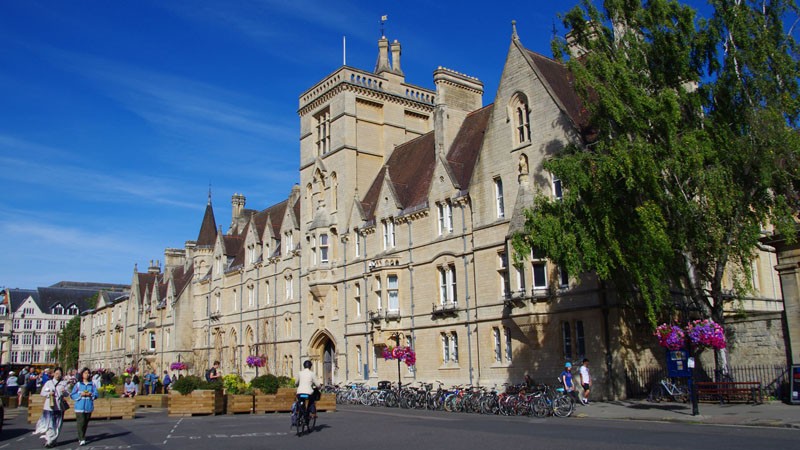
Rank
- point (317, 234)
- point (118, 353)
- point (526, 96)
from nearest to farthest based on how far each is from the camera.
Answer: point (526, 96)
point (317, 234)
point (118, 353)

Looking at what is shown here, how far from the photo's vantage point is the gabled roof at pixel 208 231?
67631mm

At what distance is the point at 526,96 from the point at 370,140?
53.2 feet

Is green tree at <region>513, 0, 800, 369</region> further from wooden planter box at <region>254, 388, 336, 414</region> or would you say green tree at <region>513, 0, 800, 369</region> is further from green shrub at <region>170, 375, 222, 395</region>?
green shrub at <region>170, 375, 222, 395</region>

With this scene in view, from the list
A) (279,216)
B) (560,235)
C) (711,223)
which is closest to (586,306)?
(560,235)

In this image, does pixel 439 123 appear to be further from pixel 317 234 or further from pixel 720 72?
pixel 720 72

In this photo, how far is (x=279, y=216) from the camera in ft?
194

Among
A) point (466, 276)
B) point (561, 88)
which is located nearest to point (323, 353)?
point (466, 276)

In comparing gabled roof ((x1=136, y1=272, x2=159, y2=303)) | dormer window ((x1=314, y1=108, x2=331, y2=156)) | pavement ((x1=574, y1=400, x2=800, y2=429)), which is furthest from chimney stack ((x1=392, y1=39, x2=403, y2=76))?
gabled roof ((x1=136, y1=272, x2=159, y2=303))

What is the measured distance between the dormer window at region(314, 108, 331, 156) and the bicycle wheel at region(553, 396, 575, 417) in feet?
89.7

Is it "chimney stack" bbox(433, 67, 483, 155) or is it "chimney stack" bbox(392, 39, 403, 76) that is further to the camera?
"chimney stack" bbox(392, 39, 403, 76)

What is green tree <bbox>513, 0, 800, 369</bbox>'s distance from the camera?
22.2m

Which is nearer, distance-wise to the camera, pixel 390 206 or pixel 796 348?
pixel 796 348

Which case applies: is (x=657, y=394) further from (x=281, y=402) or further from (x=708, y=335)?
(x=281, y=402)

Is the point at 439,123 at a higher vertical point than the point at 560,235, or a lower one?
higher
